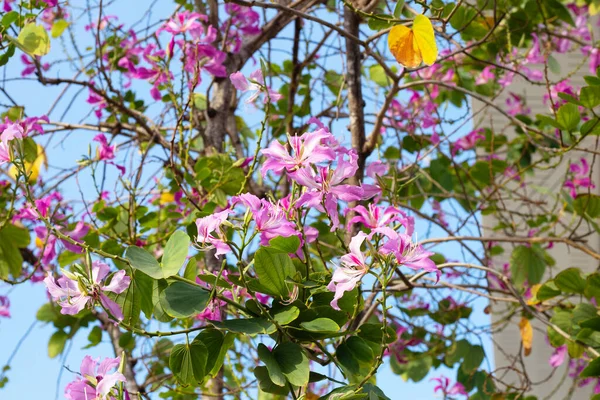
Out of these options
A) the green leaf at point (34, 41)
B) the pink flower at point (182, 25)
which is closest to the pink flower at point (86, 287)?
the green leaf at point (34, 41)

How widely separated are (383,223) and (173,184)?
3.02 ft

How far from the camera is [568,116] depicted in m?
1.30

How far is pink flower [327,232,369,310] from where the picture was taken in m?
0.75

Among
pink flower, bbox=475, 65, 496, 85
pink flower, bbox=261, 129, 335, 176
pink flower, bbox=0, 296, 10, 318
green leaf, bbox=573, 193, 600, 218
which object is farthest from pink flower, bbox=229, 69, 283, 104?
pink flower, bbox=0, 296, 10, 318

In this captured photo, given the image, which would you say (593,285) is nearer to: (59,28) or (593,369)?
(593,369)

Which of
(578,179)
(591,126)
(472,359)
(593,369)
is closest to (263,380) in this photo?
(593,369)

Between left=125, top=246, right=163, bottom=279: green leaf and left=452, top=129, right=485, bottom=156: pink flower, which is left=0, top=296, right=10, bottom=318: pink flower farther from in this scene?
left=125, top=246, right=163, bottom=279: green leaf

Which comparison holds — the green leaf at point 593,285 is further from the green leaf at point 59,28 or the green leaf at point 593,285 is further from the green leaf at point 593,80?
the green leaf at point 59,28

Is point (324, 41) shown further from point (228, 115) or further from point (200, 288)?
point (200, 288)

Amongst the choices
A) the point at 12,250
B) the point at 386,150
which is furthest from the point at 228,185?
the point at 386,150

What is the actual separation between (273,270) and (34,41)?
740 millimetres

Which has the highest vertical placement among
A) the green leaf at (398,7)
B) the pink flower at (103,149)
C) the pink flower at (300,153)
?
the pink flower at (103,149)

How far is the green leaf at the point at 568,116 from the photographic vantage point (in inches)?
50.7

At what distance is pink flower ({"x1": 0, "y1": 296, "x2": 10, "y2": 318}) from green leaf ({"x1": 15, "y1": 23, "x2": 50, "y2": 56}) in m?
1.53
